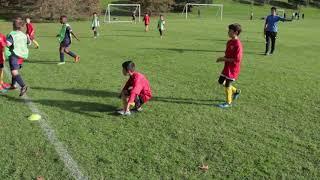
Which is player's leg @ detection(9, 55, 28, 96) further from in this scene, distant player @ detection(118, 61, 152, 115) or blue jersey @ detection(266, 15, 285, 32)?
blue jersey @ detection(266, 15, 285, 32)

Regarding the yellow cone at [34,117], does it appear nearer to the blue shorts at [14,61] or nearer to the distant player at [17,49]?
the distant player at [17,49]

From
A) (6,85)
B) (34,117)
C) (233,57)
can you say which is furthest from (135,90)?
(6,85)

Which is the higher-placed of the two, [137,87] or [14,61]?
[14,61]

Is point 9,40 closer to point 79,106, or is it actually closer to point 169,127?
point 79,106

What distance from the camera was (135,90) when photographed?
8.30m

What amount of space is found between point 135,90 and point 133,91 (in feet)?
0.19

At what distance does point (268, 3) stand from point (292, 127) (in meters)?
92.9

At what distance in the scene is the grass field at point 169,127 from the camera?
20.1 ft

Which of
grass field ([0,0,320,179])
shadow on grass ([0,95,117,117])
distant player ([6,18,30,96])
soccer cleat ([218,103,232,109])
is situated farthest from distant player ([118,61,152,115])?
distant player ([6,18,30,96])

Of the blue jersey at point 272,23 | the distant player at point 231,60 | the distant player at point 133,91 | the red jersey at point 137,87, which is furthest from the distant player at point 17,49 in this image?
the blue jersey at point 272,23

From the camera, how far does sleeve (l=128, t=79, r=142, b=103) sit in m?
8.20

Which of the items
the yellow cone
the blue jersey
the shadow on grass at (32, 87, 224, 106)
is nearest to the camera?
the yellow cone

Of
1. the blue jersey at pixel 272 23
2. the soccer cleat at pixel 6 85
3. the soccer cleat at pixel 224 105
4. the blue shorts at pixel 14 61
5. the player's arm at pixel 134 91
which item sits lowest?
the soccer cleat at pixel 224 105

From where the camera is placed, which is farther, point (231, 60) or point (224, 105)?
point (224, 105)
